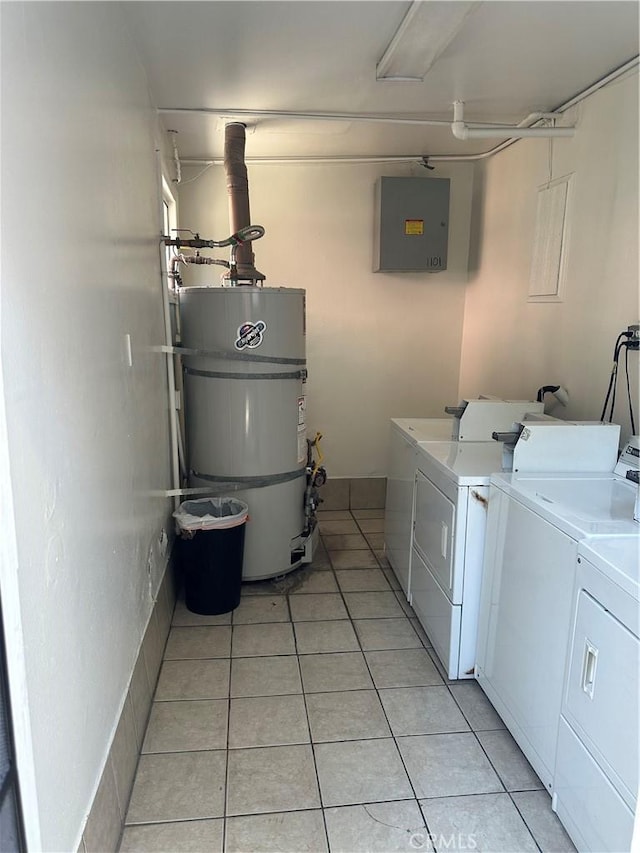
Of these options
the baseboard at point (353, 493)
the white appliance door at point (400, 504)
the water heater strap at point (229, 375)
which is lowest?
the baseboard at point (353, 493)

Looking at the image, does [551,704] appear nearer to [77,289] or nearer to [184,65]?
[77,289]

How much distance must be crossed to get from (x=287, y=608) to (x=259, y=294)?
1.55 m

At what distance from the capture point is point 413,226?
3707mm

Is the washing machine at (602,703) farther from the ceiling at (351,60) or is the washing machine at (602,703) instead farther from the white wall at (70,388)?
the ceiling at (351,60)

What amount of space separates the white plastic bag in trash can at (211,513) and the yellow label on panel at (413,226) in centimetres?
216

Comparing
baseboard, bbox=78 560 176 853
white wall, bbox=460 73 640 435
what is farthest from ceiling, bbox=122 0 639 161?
baseboard, bbox=78 560 176 853

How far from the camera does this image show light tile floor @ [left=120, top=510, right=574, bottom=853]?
153 centimetres

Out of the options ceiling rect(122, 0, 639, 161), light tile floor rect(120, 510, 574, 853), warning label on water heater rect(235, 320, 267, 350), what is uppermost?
ceiling rect(122, 0, 639, 161)

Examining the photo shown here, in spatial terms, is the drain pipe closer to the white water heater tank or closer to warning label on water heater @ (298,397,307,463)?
the white water heater tank

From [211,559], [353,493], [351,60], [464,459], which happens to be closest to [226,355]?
[211,559]

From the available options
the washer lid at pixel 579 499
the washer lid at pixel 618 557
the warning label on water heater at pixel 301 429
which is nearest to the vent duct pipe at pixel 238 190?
the warning label on water heater at pixel 301 429

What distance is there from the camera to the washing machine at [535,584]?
1.54 m

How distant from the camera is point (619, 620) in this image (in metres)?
1.27

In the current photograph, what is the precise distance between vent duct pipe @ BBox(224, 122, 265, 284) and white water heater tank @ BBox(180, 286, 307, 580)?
0.39 metres
